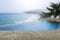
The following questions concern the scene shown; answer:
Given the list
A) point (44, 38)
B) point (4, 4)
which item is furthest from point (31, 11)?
point (44, 38)

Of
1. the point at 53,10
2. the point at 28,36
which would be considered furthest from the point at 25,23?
the point at 28,36

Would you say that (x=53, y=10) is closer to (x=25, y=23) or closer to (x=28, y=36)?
(x=25, y=23)

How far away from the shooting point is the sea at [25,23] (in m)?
1.59

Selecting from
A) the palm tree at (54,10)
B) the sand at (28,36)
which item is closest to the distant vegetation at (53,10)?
the palm tree at (54,10)

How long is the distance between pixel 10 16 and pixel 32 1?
0.36 meters

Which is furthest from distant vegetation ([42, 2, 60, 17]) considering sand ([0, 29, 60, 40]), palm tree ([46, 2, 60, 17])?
sand ([0, 29, 60, 40])

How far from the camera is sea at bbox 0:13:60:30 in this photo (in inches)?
62.7

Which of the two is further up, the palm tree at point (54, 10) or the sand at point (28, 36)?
the palm tree at point (54, 10)

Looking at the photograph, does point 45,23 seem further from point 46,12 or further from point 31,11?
point 31,11

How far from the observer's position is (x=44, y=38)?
65 centimetres

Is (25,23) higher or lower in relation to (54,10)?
lower

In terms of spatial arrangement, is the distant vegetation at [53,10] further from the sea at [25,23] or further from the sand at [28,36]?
the sand at [28,36]

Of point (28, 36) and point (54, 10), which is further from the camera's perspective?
point (54, 10)

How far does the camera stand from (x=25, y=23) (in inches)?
64.2
